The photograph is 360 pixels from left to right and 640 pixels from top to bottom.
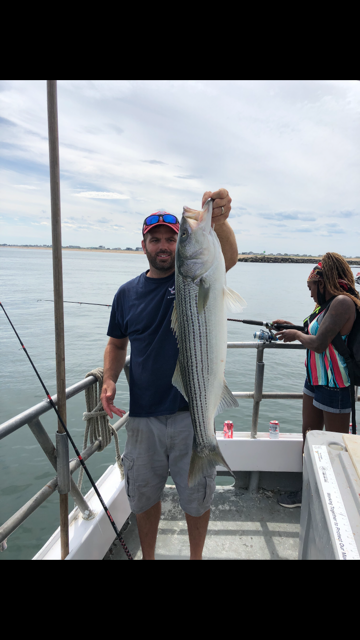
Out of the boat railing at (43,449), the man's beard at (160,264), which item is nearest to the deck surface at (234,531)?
the boat railing at (43,449)

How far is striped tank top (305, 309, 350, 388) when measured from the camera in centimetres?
308

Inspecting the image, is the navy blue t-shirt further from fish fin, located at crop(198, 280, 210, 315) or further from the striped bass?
fish fin, located at crop(198, 280, 210, 315)

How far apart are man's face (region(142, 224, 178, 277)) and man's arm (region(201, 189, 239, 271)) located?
330 millimetres

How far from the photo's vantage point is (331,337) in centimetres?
303

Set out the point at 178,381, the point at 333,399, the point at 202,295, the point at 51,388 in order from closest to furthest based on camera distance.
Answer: the point at 202,295, the point at 178,381, the point at 333,399, the point at 51,388

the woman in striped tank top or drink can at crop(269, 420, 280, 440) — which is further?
drink can at crop(269, 420, 280, 440)

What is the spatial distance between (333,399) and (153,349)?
1802 millimetres

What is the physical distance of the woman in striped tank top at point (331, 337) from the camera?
3006mm

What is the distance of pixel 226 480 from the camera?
16.6 feet

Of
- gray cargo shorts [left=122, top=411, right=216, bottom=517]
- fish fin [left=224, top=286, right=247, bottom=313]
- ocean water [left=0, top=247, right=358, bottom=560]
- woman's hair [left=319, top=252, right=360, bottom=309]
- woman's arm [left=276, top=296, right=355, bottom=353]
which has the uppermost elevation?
woman's hair [left=319, top=252, right=360, bottom=309]

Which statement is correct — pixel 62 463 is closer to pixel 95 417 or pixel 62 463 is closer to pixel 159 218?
pixel 95 417

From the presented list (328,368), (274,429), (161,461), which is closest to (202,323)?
(161,461)

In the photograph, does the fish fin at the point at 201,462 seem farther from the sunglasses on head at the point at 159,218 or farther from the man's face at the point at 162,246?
the sunglasses on head at the point at 159,218

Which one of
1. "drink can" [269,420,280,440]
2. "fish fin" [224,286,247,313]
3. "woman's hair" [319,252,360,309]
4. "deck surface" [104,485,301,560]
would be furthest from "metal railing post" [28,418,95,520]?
"woman's hair" [319,252,360,309]
